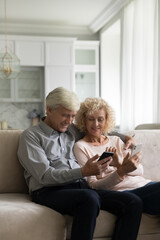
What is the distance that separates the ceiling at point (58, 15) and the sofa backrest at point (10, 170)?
158 inches

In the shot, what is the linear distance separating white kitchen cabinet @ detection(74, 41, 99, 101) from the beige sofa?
5.04m

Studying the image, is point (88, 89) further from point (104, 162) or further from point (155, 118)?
point (104, 162)

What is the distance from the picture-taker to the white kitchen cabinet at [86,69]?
25.2ft

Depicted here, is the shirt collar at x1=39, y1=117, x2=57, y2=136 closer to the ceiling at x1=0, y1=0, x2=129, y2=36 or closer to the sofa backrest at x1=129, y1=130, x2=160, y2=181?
the sofa backrest at x1=129, y1=130, x2=160, y2=181

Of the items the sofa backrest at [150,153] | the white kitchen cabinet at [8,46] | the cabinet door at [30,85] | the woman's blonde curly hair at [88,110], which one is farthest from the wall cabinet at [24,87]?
the woman's blonde curly hair at [88,110]

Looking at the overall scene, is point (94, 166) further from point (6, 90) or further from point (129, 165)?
point (6, 90)

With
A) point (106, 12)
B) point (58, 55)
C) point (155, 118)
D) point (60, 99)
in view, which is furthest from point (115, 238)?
point (58, 55)

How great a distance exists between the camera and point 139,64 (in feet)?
18.0

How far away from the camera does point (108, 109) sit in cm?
255

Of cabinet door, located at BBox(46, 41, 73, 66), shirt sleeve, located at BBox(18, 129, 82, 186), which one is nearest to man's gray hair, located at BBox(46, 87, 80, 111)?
shirt sleeve, located at BBox(18, 129, 82, 186)

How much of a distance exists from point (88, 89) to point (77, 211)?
592 cm

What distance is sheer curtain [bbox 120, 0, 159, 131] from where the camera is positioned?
4809 mm

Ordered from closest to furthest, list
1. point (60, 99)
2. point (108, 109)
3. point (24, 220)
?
1. point (24, 220)
2. point (60, 99)
3. point (108, 109)

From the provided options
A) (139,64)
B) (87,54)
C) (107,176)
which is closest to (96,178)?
(107,176)
